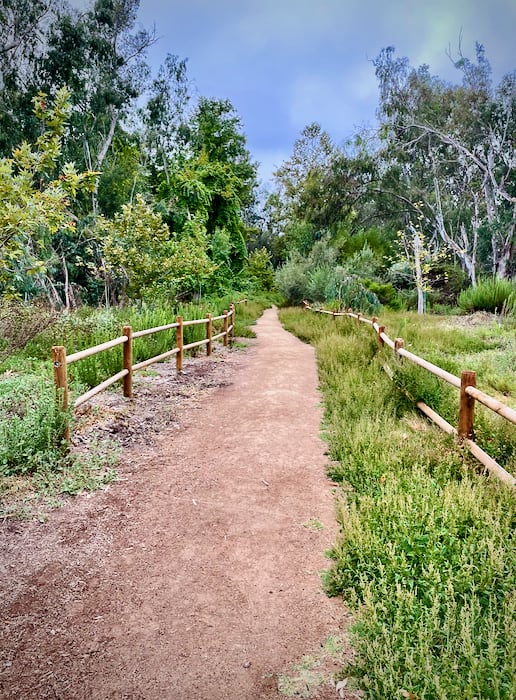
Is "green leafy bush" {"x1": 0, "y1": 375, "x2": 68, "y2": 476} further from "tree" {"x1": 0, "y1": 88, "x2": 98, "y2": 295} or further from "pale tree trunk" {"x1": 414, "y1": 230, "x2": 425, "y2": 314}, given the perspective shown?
"pale tree trunk" {"x1": 414, "y1": 230, "x2": 425, "y2": 314}

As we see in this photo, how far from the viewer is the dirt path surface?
194cm

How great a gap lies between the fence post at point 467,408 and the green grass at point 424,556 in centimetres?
17

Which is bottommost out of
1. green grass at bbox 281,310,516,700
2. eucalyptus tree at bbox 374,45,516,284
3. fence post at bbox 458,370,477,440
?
green grass at bbox 281,310,516,700

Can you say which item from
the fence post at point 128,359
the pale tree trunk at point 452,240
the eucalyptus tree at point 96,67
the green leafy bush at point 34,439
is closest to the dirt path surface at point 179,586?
the green leafy bush at point 34,439

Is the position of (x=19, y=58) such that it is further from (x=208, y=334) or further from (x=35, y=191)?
(x=35, y=191)

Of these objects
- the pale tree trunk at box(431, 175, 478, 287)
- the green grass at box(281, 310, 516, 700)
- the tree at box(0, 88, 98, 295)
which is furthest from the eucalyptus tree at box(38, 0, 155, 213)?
the green grass at box(281, 310, 516, 700)

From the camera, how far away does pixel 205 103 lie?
24.3 metres

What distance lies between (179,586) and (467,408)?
2.75 meters

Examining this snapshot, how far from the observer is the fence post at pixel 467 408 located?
3.73 m

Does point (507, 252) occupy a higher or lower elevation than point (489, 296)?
higher

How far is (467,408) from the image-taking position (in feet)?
12.4

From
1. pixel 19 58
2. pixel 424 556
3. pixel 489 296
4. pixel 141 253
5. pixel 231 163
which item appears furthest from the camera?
pixel 231 163

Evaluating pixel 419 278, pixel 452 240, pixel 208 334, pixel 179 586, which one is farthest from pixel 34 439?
pixel 452 240

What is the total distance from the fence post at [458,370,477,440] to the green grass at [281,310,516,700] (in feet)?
0.56
